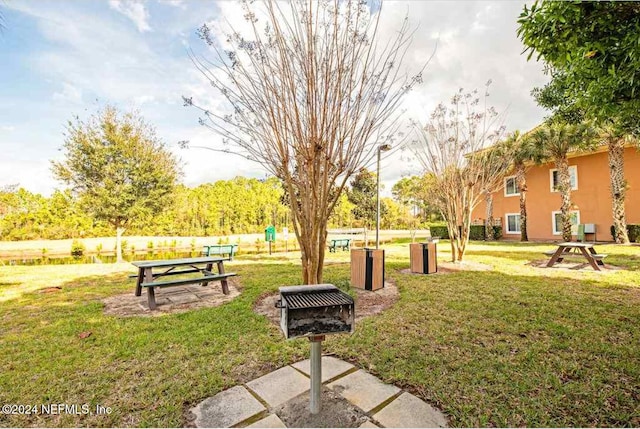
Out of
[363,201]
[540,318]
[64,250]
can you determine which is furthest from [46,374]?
[363,201]

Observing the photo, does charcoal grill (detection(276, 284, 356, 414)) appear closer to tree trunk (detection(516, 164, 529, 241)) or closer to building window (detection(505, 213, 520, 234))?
tree trunk (detection(516, 164, 529, 241))

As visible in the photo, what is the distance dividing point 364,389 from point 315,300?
A: 1018 mm

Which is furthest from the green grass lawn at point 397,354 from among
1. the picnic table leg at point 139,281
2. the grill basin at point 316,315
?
the grill basin at point 316,315

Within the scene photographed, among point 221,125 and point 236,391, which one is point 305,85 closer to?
point 221,125

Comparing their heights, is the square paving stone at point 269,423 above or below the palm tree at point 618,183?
below

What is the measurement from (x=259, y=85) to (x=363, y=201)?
88.7 feet

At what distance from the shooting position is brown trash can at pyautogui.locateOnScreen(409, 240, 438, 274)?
7.27m

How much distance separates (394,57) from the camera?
12.9 ft

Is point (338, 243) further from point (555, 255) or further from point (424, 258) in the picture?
point (555, 255)

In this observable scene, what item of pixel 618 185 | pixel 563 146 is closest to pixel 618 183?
pixel 618 185

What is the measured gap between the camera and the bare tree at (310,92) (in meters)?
3.68

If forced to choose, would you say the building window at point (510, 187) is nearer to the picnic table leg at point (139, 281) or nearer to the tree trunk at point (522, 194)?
the tree trunk at point (522, 194)

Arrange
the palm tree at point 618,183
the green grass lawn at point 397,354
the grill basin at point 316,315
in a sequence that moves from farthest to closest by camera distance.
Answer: the palm tree at point 618,183 < the green grass lawn at point 397,354 < the grill basin at point 316,315

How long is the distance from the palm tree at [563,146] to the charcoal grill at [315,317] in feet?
54.7
